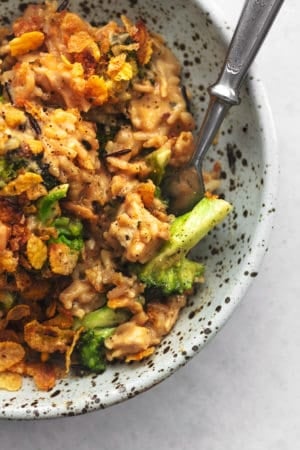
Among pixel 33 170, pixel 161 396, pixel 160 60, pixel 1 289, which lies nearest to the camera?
pixel 33 170

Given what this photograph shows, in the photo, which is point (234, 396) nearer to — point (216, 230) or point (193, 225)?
point (216, 230)

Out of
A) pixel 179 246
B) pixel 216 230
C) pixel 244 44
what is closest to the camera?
pixel 244 44

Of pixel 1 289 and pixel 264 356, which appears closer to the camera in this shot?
pixel 1 289

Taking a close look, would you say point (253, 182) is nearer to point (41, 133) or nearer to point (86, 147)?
point (86, 147)

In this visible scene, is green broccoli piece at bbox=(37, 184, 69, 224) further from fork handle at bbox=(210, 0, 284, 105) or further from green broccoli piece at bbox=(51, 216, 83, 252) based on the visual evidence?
fork handle at bbox=(210, 0, 284, 105)

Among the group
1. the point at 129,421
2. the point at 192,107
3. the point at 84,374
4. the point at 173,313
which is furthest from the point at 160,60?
the point at 129,421

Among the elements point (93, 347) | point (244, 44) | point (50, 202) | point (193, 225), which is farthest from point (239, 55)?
point (93, 347)

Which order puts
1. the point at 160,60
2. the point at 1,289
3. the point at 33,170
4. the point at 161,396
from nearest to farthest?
the point at 33,170
the point at 1,289
the point at 160,60
the point at 161,396
